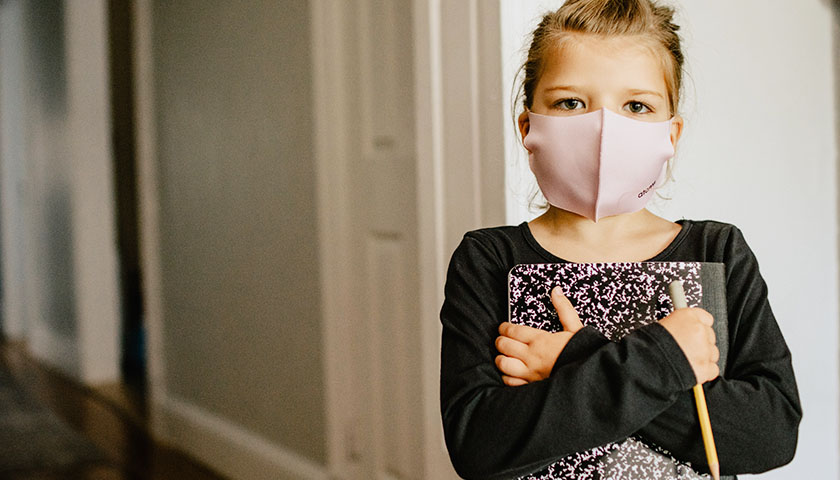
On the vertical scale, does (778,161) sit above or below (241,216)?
above

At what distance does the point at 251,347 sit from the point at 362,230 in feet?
2.28

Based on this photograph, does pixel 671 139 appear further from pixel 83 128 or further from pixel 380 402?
pixel 83 128

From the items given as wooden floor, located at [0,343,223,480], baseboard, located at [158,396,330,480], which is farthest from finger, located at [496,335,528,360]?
wooden floor, located at [0,343,223,480]

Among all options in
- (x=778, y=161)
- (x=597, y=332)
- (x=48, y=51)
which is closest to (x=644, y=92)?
(x=597, y=332)

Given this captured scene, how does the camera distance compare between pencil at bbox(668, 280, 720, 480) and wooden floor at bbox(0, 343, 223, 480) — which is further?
Answer: wooden floor at bbox(0, 343, 223, 480)

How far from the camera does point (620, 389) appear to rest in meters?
0.69

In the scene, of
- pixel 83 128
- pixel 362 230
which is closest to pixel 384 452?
pixel 362 230

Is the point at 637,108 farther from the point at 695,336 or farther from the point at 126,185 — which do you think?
the point at 126,185

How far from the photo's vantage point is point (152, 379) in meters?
3.20

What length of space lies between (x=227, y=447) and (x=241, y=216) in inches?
31.0

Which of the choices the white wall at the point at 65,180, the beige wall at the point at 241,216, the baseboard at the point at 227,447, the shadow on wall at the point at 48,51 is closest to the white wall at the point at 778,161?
the beige wall at the point at 241,216

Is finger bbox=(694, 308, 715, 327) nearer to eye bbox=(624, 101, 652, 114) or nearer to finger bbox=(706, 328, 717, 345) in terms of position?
finger bbox=(706, 328, 717, 345)

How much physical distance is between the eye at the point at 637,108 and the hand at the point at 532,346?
0.19 metres

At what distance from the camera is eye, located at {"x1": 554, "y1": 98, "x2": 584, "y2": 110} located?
0.75 metres
